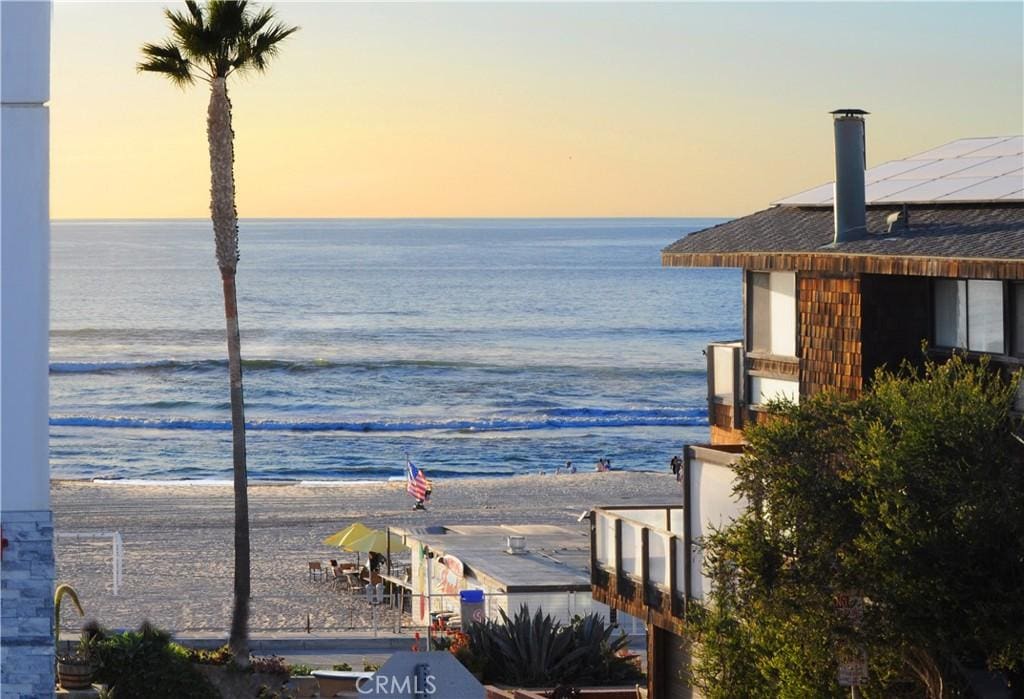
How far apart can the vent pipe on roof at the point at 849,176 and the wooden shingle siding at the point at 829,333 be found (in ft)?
1.77

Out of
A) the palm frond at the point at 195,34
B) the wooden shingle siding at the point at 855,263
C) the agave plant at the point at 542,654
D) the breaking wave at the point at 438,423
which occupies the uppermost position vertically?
the palm frond at the point at 195,34

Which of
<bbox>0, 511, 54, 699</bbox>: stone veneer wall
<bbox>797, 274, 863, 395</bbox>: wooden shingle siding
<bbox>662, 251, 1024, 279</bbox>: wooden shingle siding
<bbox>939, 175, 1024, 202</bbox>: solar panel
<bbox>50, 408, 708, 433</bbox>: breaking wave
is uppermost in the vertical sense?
<bbox>939, 175, 1024, 202</bbox>: solar panel

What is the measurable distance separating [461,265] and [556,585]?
172 metres

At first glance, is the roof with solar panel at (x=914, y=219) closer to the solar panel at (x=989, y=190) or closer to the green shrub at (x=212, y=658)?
the solar panel at (x=989, y=190)

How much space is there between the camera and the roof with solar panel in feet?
45.0

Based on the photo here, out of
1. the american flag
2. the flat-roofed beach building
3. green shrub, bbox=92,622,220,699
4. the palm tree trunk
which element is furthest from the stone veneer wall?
the american flag

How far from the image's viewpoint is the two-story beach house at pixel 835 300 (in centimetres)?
1380

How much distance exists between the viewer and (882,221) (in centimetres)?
1602

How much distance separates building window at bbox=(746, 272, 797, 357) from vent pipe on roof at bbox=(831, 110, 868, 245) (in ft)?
2.90

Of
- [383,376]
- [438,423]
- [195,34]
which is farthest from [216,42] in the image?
[383,376]

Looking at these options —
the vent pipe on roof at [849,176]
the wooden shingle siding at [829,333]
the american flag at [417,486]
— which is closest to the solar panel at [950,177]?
the vent pipe on roof at [849,176]

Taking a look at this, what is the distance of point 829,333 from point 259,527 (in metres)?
31.4

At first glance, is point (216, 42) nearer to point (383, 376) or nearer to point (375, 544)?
point (375, 544)

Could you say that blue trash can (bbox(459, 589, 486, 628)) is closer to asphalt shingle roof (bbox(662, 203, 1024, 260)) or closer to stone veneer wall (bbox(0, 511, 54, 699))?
asphalt shingle roof (bbox(662, 203, 1024, 260))
